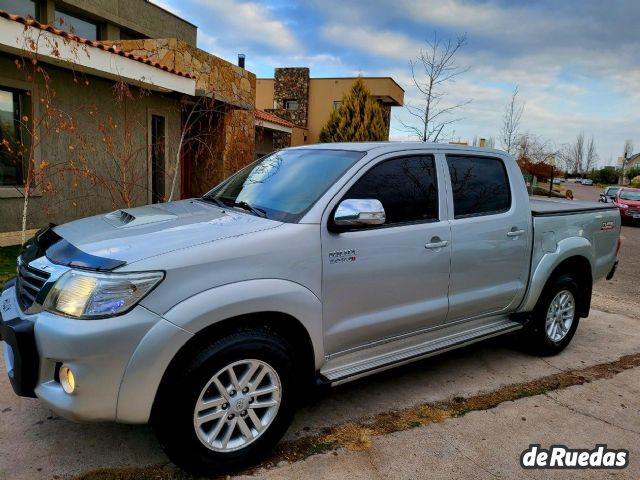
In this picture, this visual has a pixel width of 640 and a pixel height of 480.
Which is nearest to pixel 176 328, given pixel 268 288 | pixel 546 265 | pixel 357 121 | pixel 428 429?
pixel 268 288

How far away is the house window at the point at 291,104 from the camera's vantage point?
31.3 m

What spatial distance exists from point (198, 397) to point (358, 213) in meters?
1.35

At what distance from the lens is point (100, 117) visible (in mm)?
8750

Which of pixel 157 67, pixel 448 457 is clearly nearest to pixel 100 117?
pixel 157 67

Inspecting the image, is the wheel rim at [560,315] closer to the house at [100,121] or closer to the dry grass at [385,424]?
the dry grass at [385,424]

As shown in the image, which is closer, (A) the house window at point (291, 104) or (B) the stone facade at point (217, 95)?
(B) the stone facade at point (217, 95)

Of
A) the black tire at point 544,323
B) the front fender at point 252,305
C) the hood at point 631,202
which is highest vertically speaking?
the front fender at point 252,305

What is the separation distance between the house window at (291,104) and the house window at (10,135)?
2468 centimetres

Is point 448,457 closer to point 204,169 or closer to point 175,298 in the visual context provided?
point 175,298

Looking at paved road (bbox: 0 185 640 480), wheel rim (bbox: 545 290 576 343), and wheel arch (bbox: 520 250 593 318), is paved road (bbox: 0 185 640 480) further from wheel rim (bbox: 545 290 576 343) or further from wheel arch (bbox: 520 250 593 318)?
wheel arch (bbox: 520 250 593 318)

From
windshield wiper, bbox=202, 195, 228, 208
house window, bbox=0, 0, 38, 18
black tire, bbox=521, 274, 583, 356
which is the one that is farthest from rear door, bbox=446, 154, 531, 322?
house window, bbox=0, 0, 38, 18

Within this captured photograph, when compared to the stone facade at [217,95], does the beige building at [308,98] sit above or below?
above

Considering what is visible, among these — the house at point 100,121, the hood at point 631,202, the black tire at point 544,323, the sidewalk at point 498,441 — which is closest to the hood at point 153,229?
the sidewalk at point 498,441

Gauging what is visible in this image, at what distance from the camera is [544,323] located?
14.8 feet
